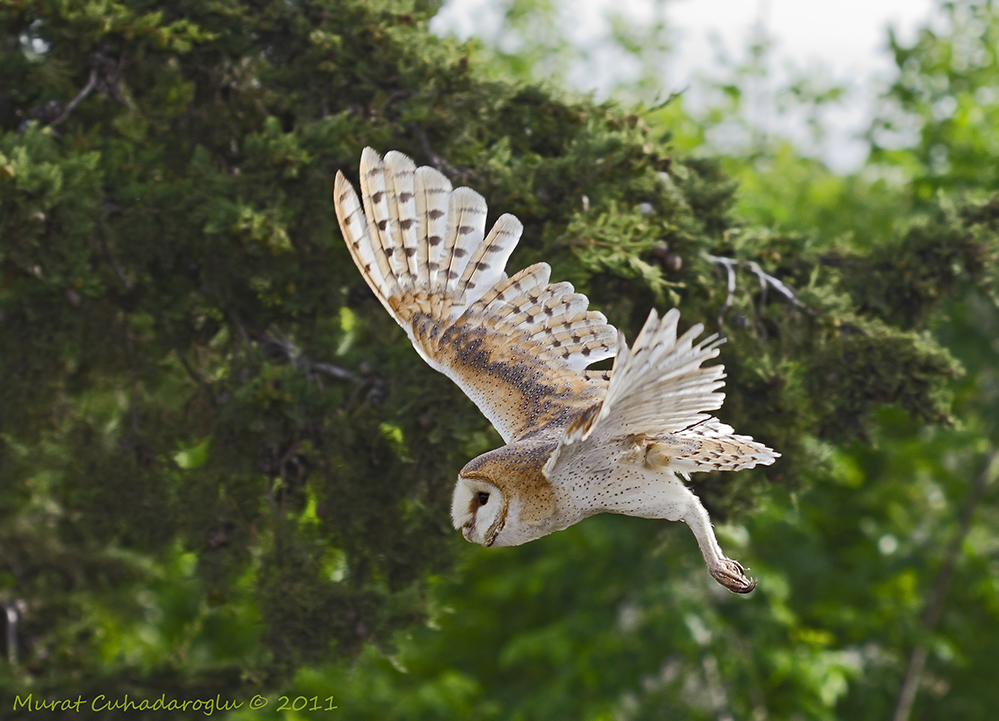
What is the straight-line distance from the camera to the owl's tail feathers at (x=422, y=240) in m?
2.95

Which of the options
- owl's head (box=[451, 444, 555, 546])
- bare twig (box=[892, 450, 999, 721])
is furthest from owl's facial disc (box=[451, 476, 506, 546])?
bare twig (box=[892, 450, 999, 721])

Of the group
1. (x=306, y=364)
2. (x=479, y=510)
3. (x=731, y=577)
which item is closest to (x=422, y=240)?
(x=306, y=364)

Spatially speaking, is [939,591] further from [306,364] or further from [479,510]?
[479,510]

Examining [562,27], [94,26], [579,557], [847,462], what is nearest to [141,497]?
[94,26]

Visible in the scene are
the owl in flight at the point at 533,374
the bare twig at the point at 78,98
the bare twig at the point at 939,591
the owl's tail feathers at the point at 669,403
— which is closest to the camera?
the owl's tail feathers at the point at 669,403

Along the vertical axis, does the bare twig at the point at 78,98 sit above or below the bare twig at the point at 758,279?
above

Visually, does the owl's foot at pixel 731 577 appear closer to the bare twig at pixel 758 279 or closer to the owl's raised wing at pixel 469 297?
the owl's raised wing at pixel 469 297

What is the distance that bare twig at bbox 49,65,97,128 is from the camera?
128 inches

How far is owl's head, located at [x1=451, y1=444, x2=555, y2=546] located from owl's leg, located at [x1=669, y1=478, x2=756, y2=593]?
0.34 metres

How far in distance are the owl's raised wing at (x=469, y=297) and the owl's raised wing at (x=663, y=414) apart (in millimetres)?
371

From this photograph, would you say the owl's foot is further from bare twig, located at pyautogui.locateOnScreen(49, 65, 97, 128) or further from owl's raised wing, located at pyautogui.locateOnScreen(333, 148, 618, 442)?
bare twig, located at pyautogui.locateOnScreen(49, 65, 97, 128)

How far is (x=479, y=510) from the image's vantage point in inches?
96.3

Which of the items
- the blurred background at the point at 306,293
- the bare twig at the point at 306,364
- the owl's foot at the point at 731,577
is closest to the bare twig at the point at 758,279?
the blurred background at the point at 306,293

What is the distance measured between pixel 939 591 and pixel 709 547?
7.04 metres
